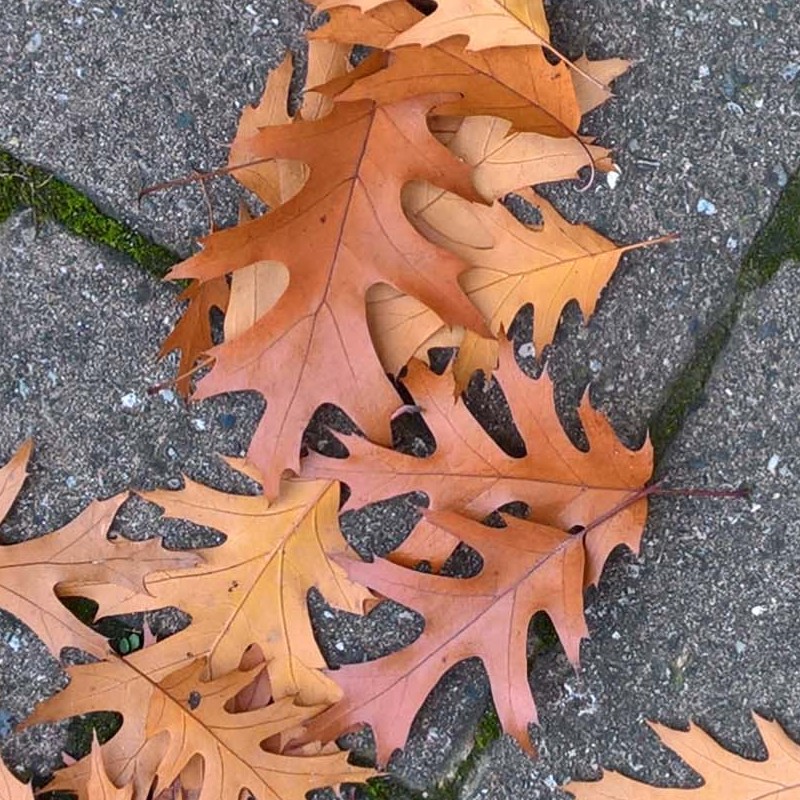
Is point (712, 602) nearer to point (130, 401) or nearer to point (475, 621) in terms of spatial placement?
point (475, 621)

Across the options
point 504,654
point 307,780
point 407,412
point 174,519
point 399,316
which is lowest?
point 307,780

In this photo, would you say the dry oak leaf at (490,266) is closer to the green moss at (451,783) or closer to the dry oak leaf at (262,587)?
the dry oak leaf at (262,587)

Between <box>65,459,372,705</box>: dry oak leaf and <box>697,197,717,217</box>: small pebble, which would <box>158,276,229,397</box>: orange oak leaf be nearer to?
<box>65,459,372,705</box>: dry oak leaf

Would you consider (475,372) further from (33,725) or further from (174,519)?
(33,725)

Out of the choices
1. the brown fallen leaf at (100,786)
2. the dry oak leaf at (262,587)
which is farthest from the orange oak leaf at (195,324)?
the brown fallen leaf at (100,786)

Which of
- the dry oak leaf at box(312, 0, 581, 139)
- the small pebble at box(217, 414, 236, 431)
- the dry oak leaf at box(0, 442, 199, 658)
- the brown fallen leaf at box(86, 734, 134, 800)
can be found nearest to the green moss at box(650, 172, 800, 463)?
the dry oak leaf at box(312, 0, 581, 139)

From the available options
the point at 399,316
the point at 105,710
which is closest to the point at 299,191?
the point at 399,316
